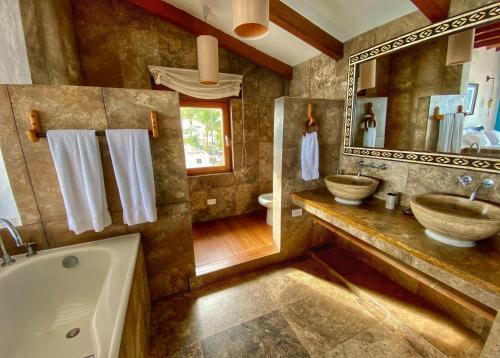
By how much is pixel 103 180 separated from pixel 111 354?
1120 millimetres

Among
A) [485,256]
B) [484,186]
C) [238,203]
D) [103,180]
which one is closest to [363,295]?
[485,256]

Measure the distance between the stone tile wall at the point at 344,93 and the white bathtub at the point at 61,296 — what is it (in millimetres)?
2095

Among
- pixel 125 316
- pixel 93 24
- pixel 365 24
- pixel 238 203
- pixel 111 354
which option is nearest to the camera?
pixel 111 354

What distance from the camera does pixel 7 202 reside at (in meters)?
1.35

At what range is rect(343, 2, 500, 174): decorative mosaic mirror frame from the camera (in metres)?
1.18

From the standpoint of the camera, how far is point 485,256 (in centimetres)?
104

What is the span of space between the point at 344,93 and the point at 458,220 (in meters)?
1.55

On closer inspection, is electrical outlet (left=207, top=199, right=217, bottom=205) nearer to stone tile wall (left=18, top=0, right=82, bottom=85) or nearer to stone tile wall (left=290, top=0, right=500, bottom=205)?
stone tile wall (left=290, top=0, right=500, bottom=205)

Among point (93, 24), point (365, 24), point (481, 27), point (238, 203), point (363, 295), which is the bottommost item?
point (363, 295)

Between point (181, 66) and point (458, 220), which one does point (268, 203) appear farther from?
point (181, 66)

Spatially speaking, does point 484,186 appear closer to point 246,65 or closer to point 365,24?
point 365,24

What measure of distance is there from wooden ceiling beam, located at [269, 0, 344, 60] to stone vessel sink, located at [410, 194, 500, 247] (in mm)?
1629

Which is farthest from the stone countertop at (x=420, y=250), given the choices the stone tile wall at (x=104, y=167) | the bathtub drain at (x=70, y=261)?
the bathtub drain at (x=70, y=261)

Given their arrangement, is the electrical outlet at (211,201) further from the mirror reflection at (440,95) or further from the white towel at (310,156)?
the mirror reflection at (440,95)
